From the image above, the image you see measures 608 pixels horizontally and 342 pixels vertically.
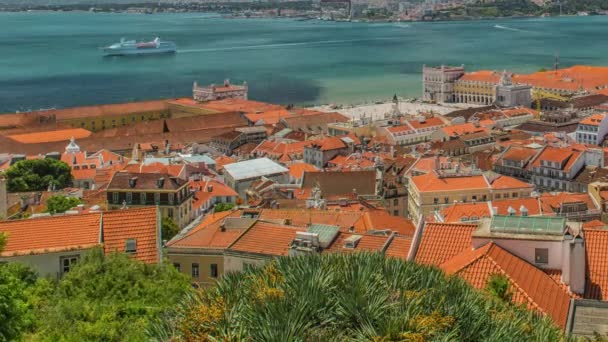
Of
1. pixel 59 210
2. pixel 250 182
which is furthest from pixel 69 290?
pixel 250 182

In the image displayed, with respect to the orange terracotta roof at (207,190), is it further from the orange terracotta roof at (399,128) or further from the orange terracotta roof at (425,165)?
the orange terracotta roof at (399,128)

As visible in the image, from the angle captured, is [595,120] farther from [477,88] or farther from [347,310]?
[347,310]

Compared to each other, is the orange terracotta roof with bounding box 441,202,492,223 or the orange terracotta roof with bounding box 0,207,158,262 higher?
the orange terracotta roof with bounding box 0,207,158,262

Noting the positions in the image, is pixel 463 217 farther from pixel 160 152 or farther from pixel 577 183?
pixel 160 152

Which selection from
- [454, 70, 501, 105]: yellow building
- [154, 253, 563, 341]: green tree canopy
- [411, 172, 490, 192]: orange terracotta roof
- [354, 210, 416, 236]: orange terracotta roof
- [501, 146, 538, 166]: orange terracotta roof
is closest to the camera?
[154, 253, 563, 341]: green tree canopy

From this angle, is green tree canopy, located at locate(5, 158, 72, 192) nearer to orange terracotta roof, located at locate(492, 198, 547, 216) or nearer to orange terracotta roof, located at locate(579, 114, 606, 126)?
orange terracotta roof, located at locate(492, 198, 547, 216)

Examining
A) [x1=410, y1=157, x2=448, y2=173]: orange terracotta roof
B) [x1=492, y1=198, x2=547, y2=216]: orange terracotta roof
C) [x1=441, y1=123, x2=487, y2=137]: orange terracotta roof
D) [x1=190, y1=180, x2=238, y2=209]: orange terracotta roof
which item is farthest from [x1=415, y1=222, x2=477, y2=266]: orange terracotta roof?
[x1=441, y1=123, x2=487, y2=137]: orange terracotta roof

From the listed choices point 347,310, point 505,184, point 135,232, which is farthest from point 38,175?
point 347,310

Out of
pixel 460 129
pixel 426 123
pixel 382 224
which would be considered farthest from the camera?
pixel 426 123
